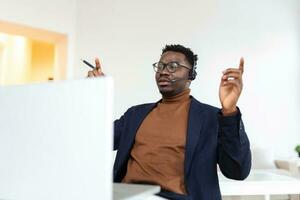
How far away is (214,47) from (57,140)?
7.89ft

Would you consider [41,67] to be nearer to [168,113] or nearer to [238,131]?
[168,113]

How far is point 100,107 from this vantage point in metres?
0.52

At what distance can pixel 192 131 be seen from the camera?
112 centimetres

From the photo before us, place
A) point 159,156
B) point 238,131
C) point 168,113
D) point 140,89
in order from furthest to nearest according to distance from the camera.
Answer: point 140,89 → point 168,113 → point 159,156 → point 238,131

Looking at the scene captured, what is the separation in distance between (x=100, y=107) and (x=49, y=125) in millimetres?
107

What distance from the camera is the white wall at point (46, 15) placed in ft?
7.81

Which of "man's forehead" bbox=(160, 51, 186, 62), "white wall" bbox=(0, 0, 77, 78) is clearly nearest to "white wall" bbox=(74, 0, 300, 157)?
"white wall" bbox=(0, 0, 77, 78)

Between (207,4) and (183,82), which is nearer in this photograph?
(183,82)

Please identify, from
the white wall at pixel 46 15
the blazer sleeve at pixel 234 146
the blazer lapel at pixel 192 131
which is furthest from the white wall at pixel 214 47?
the blazer sleeve at pixel 234 146

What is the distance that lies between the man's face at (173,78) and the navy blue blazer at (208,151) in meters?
0.10

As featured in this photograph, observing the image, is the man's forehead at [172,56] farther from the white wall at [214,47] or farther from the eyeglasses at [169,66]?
the white wall at [214,47]

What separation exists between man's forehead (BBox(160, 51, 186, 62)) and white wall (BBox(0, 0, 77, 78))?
1416 millimetres

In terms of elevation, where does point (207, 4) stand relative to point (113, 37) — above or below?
above

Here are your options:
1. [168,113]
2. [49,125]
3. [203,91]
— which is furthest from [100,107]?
[203,91]
